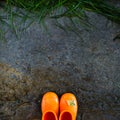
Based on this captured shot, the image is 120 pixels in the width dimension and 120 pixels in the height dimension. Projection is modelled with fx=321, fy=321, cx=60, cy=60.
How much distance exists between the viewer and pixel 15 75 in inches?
95.7

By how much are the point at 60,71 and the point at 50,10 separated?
0.48m

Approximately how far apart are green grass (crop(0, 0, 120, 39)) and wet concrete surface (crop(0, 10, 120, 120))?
81 millimetres

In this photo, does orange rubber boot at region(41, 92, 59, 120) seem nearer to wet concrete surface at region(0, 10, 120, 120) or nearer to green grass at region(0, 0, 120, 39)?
wet concrete surface at region(0, 10, 120, 120)

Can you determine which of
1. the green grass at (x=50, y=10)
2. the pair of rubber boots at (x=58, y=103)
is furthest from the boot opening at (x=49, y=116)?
the green grass at (x=50, y=10)

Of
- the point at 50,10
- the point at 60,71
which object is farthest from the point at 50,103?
the point at 50,10

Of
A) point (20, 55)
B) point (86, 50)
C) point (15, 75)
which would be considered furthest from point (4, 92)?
point (86, 50)

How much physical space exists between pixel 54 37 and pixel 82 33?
0.22m

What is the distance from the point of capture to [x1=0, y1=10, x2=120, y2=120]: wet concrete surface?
2426mm

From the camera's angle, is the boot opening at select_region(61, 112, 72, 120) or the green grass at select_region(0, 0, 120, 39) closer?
the boot opening at select_region(61, 112, 72, 120)

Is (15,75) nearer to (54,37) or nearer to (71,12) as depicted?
(54,37)

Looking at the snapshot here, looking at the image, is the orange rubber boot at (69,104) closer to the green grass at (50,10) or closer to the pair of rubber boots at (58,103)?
the pair of rubber boots at (58,103)

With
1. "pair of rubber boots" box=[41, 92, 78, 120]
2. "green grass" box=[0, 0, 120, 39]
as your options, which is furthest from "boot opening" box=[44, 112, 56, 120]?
"green grass" box=[0, 0, 120, 39]

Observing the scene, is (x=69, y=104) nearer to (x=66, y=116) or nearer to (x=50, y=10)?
(x=66, y=116)

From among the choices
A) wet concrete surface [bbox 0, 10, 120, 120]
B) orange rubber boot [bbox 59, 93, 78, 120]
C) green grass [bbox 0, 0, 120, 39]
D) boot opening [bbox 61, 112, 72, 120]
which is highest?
green grass [bbox 0, 0, 120, 39]
